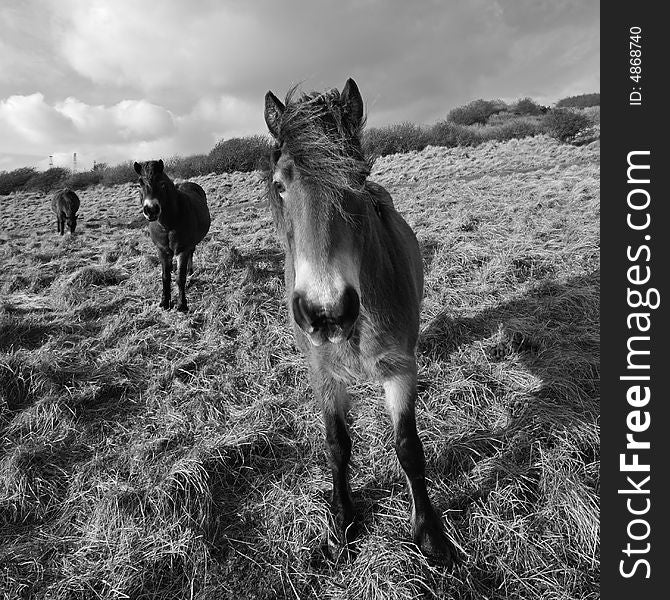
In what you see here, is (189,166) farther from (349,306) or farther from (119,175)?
(349,306)

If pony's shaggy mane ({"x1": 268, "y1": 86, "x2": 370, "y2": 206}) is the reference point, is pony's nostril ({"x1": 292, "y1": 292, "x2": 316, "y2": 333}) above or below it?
below

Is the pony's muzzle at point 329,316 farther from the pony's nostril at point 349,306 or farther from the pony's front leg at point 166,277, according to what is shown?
the pony's front leg at point 166,277

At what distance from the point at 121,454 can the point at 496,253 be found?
5.94 meters

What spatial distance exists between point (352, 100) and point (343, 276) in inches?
44.7

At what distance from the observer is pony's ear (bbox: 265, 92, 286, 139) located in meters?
2.23

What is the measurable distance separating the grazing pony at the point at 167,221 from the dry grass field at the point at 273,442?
21.3 inches

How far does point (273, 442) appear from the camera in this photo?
328cm

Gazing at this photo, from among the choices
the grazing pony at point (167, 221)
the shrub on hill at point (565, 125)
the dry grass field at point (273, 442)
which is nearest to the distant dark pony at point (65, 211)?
the dry grass field at point (273, 442)

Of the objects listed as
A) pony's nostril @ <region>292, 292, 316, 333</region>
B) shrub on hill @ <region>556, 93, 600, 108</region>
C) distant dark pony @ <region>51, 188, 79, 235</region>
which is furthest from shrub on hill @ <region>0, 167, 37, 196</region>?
shrub on hill @ <region>556, 93, 600, 108</region>

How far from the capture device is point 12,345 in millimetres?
4785

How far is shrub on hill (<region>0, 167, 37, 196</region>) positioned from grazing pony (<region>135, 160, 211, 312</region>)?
31.3 m

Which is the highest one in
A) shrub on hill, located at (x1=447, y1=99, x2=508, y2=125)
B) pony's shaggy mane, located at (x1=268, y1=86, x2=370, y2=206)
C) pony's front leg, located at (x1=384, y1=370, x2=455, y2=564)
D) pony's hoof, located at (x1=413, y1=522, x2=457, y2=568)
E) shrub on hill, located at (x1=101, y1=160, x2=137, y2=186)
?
shrub on hill, located at (x1=447, y1=99, x2=508, y2=125)

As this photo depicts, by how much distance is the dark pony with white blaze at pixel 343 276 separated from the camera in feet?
5.96

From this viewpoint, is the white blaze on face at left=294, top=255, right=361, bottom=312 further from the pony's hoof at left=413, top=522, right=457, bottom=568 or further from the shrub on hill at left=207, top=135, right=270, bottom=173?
the shrub on hill at left=207, top=135, right=270, bottom=173
